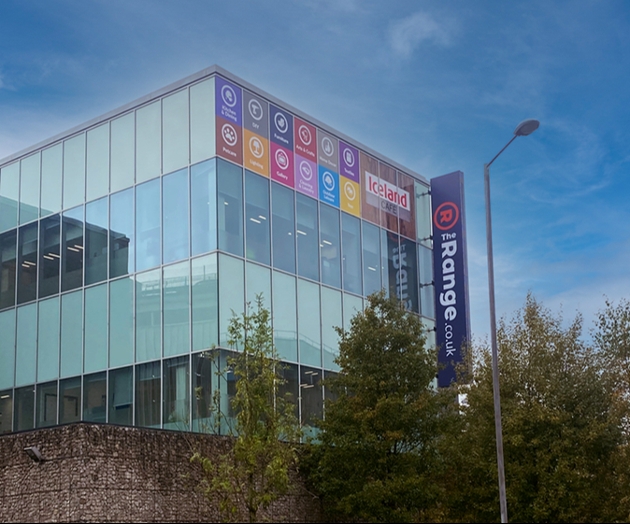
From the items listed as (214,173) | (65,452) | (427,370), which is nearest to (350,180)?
(214,173)

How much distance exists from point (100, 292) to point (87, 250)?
195cm

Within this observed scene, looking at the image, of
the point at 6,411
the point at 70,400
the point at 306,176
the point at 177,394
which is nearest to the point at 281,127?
the point at 306,176

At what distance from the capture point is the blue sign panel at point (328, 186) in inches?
1510

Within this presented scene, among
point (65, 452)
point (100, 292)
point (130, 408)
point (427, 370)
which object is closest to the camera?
point (65, 452)

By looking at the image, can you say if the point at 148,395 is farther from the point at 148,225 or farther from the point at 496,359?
the point at 496,359

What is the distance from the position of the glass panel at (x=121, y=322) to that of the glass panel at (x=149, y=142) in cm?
414

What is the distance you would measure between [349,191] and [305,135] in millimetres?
3218

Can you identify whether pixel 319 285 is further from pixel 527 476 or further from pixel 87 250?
pixel 527 476

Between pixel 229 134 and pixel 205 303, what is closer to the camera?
pixel 205 303

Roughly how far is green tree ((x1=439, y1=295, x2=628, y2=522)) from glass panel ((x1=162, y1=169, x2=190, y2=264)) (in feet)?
37.1

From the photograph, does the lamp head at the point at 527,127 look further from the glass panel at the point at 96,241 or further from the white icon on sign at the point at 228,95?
the glass panel at the point at 96,241

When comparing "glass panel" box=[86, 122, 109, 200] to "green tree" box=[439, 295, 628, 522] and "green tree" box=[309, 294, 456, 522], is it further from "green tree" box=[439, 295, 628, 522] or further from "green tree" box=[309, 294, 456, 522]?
"green tree" box=[439, 295, 628, 522]

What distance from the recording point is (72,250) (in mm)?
37438

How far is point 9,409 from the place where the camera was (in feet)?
125
